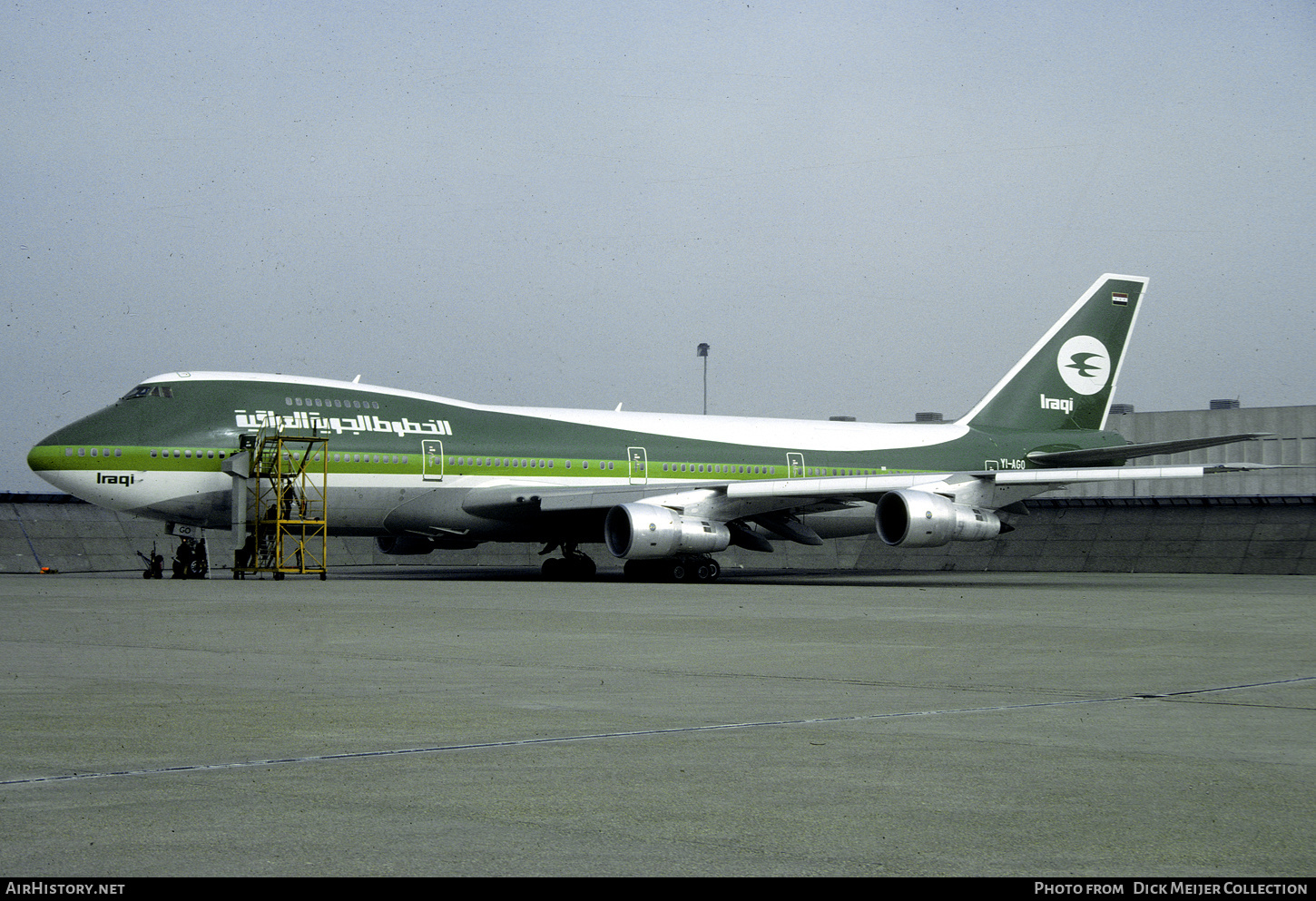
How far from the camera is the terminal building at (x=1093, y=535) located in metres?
33.5

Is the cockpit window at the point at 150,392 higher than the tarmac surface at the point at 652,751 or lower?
higher

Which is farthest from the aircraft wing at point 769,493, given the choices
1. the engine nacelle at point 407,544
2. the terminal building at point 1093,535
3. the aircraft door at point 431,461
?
the terminal building at point 1093,535

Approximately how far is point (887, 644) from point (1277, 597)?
11254 mm

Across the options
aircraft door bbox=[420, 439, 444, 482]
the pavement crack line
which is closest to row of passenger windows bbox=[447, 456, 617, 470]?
aircraft door bbox=[420, 439, 444, 482]

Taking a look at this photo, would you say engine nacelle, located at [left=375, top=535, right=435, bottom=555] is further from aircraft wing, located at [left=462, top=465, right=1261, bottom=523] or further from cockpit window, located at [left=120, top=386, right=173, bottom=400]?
cockpit window, located at [left=120, top=386, right=173, bottom=400]

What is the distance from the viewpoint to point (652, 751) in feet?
20.3

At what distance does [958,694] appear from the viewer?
843 cm

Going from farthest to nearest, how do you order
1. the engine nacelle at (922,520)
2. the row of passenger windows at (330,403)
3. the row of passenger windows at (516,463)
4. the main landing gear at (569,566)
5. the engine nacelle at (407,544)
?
the main landing gear at (569,566), the engine nacelle at (407,544), the row of passenger windows at (516,463), the row of passenger windows at (330,403), the engine nacelle at (922,520)

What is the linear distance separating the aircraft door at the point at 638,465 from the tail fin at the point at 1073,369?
918 centimetres

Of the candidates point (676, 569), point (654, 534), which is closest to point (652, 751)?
point (654, 534)

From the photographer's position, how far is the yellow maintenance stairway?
24953 mm

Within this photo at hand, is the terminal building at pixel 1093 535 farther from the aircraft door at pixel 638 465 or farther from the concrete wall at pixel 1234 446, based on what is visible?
the aircraft door at pixel 638 465

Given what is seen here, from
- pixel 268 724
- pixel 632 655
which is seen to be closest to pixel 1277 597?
pixel 632 655
